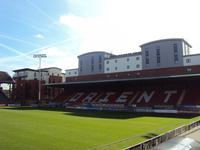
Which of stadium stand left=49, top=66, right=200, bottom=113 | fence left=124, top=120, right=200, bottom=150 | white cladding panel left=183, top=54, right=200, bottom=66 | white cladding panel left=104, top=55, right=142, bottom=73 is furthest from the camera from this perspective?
white cladding panel left=104, top=55, right=142, bottom=73

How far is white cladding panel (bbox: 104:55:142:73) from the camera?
257 ft

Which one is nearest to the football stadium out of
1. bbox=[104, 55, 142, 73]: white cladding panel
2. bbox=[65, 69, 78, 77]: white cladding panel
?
bbox=[104, 55, 142, 73]: white cladding panel

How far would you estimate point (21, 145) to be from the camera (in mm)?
13047

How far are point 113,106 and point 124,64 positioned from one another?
37.9 m

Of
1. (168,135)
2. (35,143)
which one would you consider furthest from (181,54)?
(35,143)

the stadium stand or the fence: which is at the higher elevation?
the stadium stand

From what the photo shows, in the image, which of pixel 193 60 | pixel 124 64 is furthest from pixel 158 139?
pixel 124 64

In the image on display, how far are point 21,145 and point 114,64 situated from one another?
7131 centimetres

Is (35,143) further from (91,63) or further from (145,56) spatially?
(91,63)

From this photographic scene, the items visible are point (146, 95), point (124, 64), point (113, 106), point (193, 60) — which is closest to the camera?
point (113, 106)

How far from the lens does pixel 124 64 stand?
80.4 meters

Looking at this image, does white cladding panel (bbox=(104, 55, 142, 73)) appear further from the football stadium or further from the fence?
the fence

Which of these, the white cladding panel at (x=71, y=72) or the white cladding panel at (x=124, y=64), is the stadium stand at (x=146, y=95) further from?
the white cladding panel at (x=71, y=72)

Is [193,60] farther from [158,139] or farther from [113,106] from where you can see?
[158,139]
